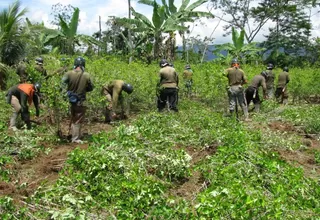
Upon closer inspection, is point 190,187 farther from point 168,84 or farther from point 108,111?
point 168,84

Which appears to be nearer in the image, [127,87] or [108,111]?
[127,87]

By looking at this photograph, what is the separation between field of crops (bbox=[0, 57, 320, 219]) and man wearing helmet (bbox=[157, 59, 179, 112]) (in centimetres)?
141

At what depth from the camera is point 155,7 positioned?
19328 mm

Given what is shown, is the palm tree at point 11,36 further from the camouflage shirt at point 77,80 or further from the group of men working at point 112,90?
the camouflage shirt at point 77,80

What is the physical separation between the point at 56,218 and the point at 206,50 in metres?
27.1

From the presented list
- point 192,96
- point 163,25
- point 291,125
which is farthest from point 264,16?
point 291,125

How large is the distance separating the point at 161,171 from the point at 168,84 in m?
5.44

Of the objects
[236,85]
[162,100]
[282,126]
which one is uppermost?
[236,85]

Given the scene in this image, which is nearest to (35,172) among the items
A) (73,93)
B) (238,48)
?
(73,93)

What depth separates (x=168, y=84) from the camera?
1078 cm

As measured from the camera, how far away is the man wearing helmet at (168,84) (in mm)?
10766

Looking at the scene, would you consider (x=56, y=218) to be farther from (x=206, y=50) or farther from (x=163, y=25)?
(x=206, y=50)

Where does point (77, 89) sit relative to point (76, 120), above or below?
above

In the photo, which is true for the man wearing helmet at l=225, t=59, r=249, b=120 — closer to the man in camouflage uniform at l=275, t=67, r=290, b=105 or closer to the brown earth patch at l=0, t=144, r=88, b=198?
the man in camouflage uniform at l=275, t=67, r=290, b=105
